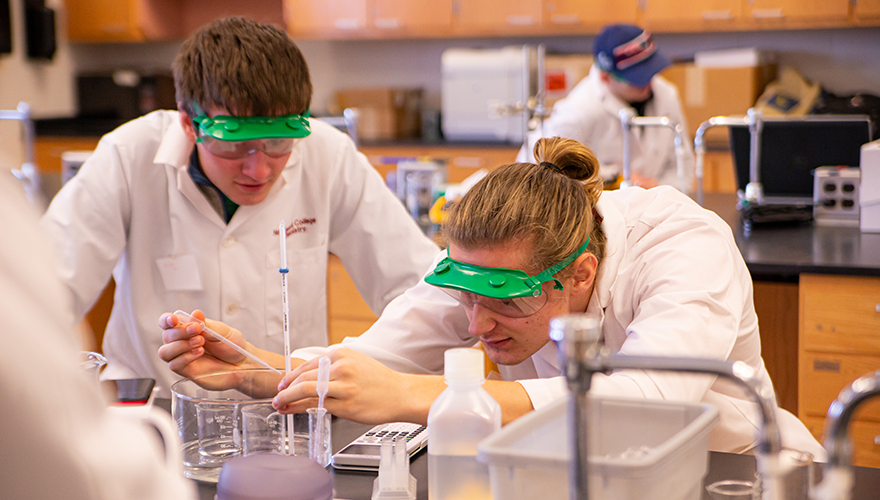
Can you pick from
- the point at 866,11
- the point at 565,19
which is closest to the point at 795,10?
the point at 866,11

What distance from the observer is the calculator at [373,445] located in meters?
1.17

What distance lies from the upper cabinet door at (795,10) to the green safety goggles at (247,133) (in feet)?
13.2

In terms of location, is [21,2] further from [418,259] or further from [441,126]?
[418,259]

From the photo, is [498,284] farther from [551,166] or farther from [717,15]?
[717,15]

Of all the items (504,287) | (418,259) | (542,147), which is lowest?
(418,259)

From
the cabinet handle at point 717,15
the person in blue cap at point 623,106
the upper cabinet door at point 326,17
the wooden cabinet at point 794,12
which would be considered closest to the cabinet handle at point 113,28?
the upper cabinet door at point 326,17

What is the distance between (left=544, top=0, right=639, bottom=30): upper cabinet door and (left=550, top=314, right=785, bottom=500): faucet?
16.1ft

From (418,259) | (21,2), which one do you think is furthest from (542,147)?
(21,2)

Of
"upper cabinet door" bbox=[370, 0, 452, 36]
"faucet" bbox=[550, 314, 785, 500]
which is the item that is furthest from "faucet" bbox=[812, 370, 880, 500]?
"upper cabinet door" bbox=[370, 0, 452, 36]

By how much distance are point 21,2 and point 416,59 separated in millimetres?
2805

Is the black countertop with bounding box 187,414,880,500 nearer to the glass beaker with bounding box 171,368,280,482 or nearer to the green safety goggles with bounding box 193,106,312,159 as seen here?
the glass beaker with bounding box 171,368,280,482

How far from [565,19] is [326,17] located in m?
1.64

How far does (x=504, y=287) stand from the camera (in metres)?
1.19

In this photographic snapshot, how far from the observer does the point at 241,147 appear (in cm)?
176
